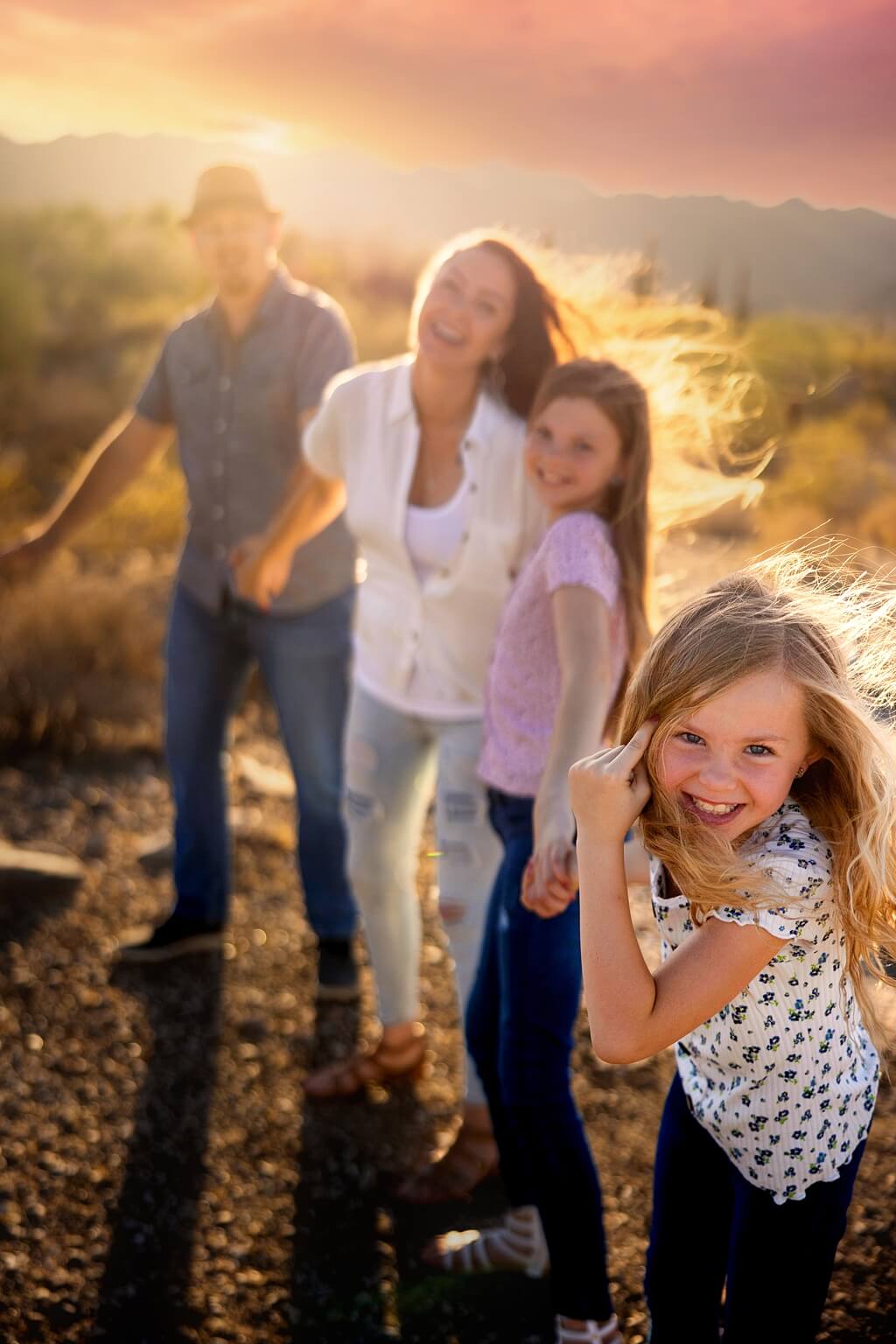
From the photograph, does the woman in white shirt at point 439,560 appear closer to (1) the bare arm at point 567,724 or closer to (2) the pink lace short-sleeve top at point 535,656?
(2) the pink lace short-sleeve top at point 535,656

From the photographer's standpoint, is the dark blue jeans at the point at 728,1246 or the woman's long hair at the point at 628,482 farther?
the woman's long hair at the point at 628,482

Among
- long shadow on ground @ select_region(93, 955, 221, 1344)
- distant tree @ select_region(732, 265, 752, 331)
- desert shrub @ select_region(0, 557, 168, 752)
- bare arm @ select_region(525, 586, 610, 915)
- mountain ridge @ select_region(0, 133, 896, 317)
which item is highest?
mountain ridge @ select_region(0, 133, 896, 317)

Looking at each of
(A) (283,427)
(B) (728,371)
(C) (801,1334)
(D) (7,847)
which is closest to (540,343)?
(B) (728,371)

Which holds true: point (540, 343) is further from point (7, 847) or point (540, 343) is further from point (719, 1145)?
point (7, 847)

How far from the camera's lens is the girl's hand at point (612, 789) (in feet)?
4.42

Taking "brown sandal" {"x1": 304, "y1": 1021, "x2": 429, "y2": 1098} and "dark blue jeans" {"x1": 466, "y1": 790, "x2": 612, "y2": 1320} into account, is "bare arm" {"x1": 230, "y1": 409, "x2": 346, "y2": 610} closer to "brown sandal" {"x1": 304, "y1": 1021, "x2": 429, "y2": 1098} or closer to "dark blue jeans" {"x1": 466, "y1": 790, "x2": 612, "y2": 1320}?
"brown sandal" {"x1": 304, "y1": 1021, "x2": 429, "y2": 1098}

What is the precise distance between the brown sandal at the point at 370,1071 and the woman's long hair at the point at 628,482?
1.19 meters

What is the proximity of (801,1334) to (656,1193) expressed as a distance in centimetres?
23

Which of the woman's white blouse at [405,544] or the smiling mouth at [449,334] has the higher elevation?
the smiling mouth at [449,334]

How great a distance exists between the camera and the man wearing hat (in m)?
3.00

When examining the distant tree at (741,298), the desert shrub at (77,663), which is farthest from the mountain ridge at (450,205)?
the desert shrub at (77,663)

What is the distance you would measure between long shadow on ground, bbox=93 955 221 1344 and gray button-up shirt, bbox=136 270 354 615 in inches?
39.2

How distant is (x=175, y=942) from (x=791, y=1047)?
217cm

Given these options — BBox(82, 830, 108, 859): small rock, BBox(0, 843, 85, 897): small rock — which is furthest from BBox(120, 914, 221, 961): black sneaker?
BBox(82, 830, 108, 859): small rock
